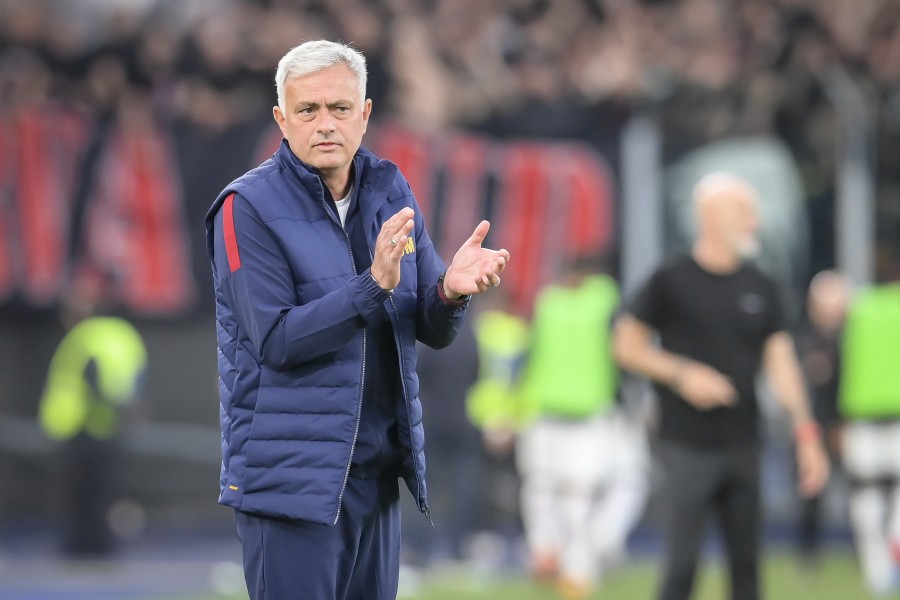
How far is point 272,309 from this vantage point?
3748 millimetres

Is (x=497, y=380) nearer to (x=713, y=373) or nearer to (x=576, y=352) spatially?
(x=576, y=352)

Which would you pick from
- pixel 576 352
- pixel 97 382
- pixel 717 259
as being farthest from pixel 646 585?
pixel 717 259

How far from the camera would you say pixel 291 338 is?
372 cm

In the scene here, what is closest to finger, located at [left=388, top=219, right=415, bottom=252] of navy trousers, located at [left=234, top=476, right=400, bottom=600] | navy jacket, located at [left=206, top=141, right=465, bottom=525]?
navy jacket, located at [left=206, top=141, right=465, bottom=525]

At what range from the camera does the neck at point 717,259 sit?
22.3ft

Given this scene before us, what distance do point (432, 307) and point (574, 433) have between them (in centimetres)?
762

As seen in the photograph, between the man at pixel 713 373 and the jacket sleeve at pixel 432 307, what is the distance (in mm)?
2652

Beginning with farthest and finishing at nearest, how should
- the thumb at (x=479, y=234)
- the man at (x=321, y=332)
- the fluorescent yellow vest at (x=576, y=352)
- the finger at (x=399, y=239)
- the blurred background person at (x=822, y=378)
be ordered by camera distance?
1. the blurred background person at (x=822, y=378)
2. the fluorescent yellow vest at (x=576, y=352)
3. the thumb at (x=479, y=234)
4. the man at (x=321, y=332)
5. the finger at (x=399, y=239)

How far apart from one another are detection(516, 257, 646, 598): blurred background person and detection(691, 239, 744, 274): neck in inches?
166

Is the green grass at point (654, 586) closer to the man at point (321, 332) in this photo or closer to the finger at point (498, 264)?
the man at point (321, 332)

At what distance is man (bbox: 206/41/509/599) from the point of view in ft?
12.4

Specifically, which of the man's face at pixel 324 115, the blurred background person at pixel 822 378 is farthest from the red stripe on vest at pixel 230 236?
the blurred background person at pixel 822 378

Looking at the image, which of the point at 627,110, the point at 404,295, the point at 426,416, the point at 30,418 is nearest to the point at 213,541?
the point at 30,418

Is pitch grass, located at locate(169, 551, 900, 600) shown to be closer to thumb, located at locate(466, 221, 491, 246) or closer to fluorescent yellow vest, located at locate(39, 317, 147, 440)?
fluorescent yellow vest, located at locate(39, 317, 147, 440)
